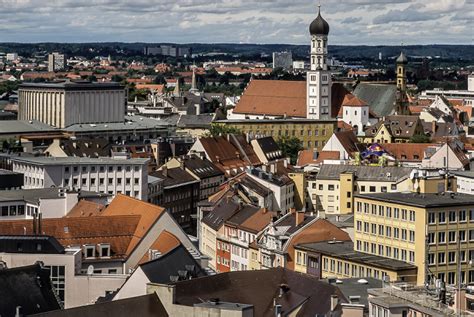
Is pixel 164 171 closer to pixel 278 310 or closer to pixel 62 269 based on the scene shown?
pixel 62 269

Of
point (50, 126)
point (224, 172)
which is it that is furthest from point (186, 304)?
point (50, 126)

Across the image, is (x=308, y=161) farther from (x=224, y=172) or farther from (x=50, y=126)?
(x=50, y=126)

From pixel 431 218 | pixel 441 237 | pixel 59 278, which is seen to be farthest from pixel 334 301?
pixel 441 237

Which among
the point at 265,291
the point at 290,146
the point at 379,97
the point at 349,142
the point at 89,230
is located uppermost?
the point at 379,97

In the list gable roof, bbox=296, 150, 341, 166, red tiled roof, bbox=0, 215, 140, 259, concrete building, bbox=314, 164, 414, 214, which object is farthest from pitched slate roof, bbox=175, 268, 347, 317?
gable roof, bbox=296, 150, 341, 166

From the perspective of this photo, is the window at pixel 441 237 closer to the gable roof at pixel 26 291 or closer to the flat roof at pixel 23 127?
the gable roof at pixel 26 291

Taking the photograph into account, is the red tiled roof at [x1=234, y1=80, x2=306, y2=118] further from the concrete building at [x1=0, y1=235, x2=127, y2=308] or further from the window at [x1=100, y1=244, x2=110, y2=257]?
the concrete building at [x1=0, y1=235, x2=127, y2=308]
